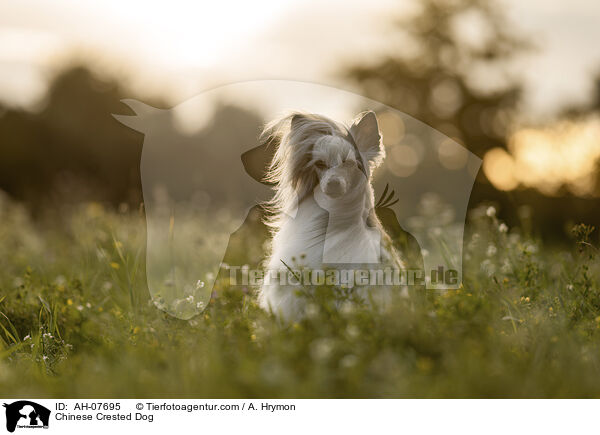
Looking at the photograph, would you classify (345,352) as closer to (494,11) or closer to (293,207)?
(293,207)

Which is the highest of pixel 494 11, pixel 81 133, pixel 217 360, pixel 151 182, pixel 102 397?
pixel 81 133

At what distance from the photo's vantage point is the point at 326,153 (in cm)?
343

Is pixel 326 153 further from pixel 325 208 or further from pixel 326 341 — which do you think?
pixel 326 341

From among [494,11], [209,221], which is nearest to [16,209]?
[209,221]

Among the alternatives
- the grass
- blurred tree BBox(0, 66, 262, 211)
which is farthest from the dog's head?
blurred tree BBox(0, 66, 262, 211)

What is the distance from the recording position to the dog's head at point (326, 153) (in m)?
3.43

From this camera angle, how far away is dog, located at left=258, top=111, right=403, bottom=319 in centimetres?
346

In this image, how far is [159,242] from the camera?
4.90 metres

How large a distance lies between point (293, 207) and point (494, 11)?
5514 mm
